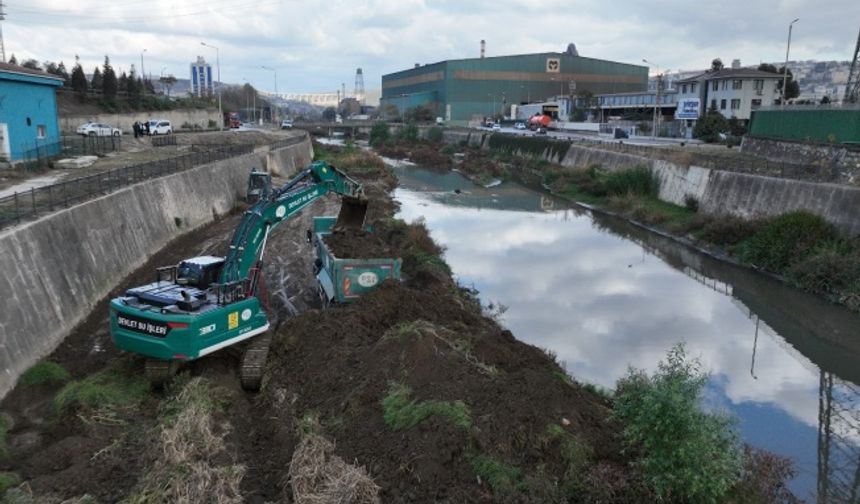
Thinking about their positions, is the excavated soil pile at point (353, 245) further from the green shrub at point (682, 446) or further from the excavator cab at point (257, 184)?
the green shrub at point (682, 446)

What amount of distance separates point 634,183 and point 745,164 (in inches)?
382

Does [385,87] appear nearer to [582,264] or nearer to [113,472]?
[582,264]

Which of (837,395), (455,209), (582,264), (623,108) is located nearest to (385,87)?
(623,108)

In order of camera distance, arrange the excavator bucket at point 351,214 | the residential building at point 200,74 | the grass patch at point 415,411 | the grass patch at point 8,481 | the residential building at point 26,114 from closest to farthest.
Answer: the grass patch at point 8,481 < the grass patch at point 415,411 < the excavator bucket at point 351,214 < the residential building at point 26,114 < the residential building at point 200,74

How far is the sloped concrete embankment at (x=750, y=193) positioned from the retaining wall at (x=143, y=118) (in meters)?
43.3

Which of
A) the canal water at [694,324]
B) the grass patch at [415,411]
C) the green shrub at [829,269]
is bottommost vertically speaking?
the canal water at [694,324]

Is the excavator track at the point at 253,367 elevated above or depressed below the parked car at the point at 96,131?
below

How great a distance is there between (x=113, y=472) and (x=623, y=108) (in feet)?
316

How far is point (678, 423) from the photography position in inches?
382

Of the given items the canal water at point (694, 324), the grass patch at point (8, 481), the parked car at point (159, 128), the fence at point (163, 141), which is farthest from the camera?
the parked car at point (159, 128)

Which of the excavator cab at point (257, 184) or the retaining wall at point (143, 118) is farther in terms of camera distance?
the retaining wall at point (143, 118)

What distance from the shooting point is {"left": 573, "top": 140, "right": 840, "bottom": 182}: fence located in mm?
29973

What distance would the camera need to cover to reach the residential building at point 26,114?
1150 inches

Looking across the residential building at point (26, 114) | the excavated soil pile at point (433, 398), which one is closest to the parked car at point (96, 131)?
the residential building at point (26, 114)
